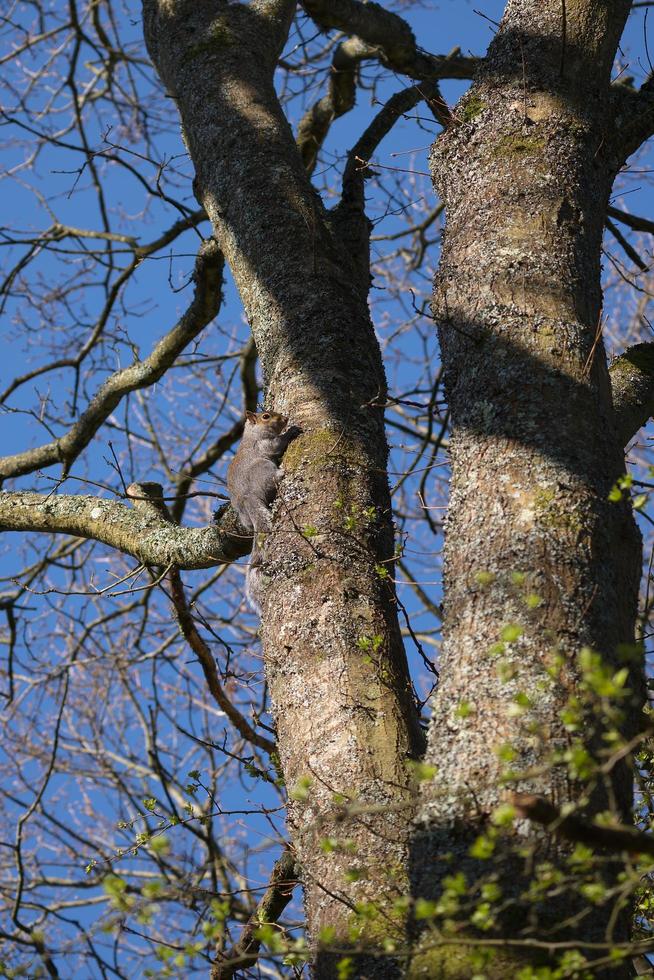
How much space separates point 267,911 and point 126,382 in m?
2.23

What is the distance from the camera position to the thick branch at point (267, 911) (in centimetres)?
261

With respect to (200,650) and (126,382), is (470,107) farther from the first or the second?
(126,382)

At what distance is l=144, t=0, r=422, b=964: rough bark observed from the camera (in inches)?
83.0

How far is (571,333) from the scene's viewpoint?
7.34 ft

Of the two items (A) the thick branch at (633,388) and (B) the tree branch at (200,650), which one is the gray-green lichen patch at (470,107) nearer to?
(A) the thick branch at (633,388)

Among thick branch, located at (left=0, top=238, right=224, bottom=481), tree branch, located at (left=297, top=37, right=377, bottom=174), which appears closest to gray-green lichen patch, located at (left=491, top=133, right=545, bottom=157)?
thick branch, located at (left=0, top=238, right=224, bottom=481)

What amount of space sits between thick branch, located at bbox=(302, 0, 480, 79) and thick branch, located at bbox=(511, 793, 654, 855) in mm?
3668

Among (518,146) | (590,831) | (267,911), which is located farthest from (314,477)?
(590,831)

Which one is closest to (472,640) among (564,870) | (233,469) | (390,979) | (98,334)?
(564,870)

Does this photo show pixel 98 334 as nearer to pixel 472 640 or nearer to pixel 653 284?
pixel 472 640

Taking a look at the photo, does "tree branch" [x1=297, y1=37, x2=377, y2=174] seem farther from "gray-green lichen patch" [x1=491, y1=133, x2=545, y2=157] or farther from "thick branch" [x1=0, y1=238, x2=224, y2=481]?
"gray-green lichen patch" [x1=491, y1=133, x2=545, y2=157]

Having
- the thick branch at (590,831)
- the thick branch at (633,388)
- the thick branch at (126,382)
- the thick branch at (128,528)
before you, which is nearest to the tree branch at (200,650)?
the thick branch at (128,528)

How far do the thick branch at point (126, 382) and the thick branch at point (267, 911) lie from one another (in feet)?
6.43

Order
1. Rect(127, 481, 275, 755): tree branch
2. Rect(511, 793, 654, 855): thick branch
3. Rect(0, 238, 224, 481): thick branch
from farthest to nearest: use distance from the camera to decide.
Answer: Rect(0, 238, 224, 481): thick branch < Rect(127, 481, 275, 755): tree branch < Rect(511, 793, 654, 855): thick branch
